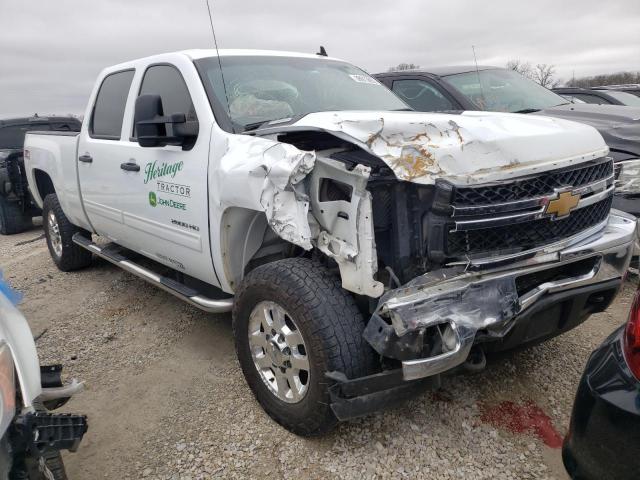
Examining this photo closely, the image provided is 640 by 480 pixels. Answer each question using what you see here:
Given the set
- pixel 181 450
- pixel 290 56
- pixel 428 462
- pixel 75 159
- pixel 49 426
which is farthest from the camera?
pixel 75 159

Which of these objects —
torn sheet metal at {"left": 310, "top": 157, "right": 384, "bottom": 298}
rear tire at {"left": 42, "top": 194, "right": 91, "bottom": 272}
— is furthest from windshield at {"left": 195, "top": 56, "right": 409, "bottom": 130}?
A: rear tire at {"left": 42, "top": 194, "right": 91, "bottom": 272}

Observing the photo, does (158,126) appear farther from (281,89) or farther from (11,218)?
(11,218)

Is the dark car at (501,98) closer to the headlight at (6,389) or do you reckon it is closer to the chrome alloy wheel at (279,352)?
the chrome alloy wheel at (279,352)

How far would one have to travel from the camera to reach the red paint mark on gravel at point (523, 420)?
259 cm

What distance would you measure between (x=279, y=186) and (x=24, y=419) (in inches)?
51.4

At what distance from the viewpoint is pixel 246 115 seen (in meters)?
3.11

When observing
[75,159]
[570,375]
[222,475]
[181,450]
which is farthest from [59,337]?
[570,375]

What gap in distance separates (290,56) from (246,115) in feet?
3.02

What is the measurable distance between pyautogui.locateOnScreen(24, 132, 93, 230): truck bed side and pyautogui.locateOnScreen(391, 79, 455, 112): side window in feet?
11.2

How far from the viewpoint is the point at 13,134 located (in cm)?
915

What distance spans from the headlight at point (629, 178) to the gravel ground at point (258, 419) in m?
0.89

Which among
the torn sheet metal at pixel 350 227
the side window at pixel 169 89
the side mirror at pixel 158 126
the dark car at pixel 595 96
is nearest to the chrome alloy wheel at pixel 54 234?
the side window at pixel 169 89

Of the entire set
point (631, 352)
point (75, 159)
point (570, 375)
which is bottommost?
point (570, 375)

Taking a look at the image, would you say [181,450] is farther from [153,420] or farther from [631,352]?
[631,352]
